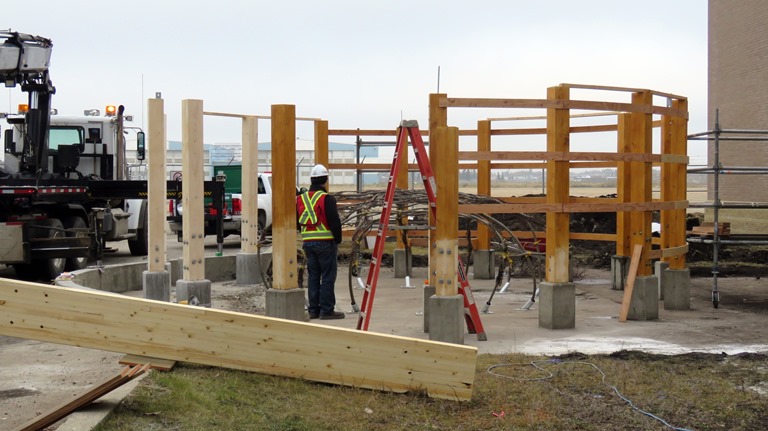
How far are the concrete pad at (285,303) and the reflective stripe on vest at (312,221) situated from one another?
146cm

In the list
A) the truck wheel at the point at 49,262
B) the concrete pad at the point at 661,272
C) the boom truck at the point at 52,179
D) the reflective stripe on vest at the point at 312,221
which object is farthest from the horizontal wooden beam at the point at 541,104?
the truck wheel at the point at 49,262

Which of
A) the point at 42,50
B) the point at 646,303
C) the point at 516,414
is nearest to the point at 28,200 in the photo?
the point at 42,50

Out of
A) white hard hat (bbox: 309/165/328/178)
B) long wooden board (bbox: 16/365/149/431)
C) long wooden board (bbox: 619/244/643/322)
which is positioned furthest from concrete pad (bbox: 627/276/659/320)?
long wooden board (bbox: 16/365/149/431)

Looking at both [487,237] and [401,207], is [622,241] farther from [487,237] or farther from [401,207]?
[401,207]

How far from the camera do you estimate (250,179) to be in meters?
15.6

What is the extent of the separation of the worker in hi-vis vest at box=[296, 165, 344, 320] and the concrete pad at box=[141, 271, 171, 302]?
80.3 inches

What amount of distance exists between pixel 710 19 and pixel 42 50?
19137 mm

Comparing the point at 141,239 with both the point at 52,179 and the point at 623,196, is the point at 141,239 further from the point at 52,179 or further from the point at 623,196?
the point at 623,196

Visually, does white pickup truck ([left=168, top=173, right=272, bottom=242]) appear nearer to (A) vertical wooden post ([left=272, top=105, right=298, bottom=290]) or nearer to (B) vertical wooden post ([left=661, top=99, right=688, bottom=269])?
(B) vertical wooden post ([left=661, top=99, right=688, bottom=269])

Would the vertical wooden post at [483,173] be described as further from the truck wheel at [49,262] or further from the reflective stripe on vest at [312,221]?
the truck wheel at [49,262]

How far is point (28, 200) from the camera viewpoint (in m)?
15.5

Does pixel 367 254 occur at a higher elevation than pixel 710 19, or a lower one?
lower

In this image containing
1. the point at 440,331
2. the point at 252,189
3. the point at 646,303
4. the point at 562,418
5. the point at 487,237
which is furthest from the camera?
the point at 487,237

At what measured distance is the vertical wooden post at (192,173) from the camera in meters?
12.0
